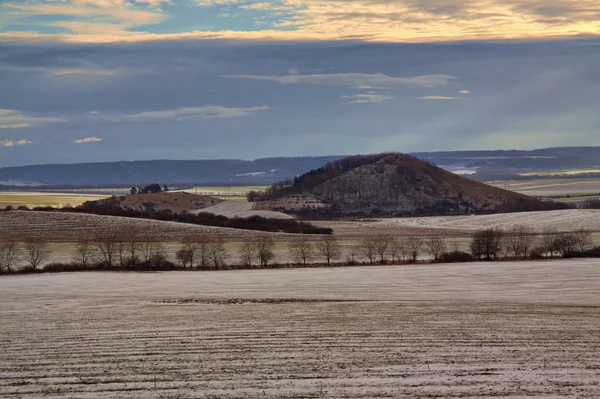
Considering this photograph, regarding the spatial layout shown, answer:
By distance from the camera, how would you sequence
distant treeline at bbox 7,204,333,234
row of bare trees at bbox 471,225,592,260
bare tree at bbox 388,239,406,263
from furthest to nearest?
distant treeline at bbox 7,204,333,234 → bare tree at bbox 388,239,406,263 → row of bare trees at bbox 471,225,592,260

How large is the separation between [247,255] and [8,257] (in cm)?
2128

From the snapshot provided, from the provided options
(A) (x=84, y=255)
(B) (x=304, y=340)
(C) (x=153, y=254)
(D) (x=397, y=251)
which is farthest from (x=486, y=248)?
(B) (x=304, y=340)

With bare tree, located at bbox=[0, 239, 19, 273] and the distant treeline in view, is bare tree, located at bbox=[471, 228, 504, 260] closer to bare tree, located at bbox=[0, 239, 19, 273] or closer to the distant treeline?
the distant treeline

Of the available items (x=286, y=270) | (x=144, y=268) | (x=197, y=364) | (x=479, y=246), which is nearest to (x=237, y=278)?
(x=286, y=270)

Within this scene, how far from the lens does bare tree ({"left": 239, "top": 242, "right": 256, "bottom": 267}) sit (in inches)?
2948

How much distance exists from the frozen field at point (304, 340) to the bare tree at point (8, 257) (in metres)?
17.2

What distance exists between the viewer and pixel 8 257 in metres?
72.6

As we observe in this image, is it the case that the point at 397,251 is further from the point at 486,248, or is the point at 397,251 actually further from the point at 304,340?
the point at 304,340

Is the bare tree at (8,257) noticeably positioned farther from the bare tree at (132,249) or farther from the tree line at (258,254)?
the bare tree at (132,249)

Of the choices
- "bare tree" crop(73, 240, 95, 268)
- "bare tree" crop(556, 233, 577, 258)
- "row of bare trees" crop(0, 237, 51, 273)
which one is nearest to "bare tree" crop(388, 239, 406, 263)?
"bare tree" crop(556, 233, 577, 258)

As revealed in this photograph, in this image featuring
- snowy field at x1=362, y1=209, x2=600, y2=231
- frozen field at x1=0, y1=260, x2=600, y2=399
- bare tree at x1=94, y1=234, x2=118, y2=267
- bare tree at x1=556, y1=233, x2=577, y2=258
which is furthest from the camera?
snowy field at x1=362, y1=209, x2=600, y2=231

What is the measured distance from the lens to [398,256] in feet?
259

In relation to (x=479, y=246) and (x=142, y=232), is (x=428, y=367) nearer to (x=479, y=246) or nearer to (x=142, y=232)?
(x=479, y=246)

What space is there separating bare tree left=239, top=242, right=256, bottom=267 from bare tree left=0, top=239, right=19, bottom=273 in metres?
20.1
